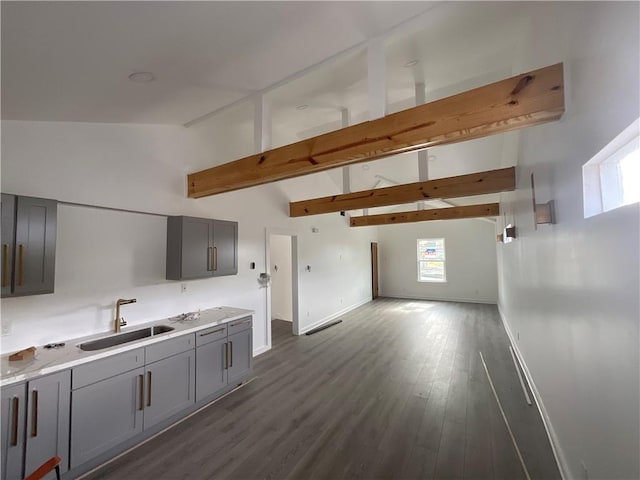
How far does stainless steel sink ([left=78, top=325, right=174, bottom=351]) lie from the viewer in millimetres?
2511

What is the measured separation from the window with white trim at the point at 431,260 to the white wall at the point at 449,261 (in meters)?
0.14

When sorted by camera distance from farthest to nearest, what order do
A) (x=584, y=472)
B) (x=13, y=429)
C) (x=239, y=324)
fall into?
1. (x=239, y=324)
2. (x=13, y=429)
3. (x=584, y=472)

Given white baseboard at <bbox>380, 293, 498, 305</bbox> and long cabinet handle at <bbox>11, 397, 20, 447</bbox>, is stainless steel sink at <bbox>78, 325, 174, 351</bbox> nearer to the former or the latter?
long cabinet handle at <bbox>11, 397, 20, 447</bbox>

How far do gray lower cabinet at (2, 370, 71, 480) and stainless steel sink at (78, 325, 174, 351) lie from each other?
0.58 meters

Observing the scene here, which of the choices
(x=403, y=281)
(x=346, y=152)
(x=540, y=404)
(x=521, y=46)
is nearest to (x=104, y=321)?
(x=346, y=152)

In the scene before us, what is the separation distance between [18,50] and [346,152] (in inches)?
78.3

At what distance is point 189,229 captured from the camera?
3.21 metres

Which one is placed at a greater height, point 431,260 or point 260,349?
point 431,260

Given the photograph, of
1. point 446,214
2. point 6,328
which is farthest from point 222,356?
point 446,214

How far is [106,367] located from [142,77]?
2.24 meters

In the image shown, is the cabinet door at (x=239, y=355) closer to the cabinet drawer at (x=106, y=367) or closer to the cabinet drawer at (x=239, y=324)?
the cabinet drawer at (x=239, y=324)

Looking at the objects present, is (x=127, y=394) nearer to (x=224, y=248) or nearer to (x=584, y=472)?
(x=224, y=248)

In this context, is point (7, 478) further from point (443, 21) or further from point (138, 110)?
point (443, 21)

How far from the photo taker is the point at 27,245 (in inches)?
77.4
